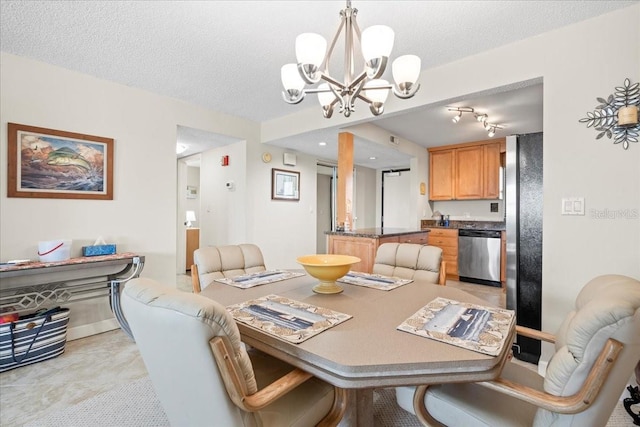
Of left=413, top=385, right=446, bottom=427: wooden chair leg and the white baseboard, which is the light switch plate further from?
the white baseboard

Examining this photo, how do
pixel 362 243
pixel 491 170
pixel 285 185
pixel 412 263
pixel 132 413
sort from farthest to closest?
pixel 491 170 → pixel 285 185 → pixel 362 243 → pixel 412 263 → pixel 132 413

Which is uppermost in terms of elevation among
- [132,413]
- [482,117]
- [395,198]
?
[482,117]

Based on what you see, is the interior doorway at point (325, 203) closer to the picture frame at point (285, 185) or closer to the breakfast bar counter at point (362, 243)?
the picture frame at point (285, 185)

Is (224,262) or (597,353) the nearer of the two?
(597,353)

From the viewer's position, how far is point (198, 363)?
82 centimetres

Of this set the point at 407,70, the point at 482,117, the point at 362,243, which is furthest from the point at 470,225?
the point at 407,70

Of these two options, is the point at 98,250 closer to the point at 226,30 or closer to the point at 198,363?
the point at 226,30

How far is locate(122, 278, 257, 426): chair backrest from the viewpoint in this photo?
0.79 meters

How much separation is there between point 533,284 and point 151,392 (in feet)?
9.13

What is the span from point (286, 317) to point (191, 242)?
4.81 metres

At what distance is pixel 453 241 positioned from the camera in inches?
196

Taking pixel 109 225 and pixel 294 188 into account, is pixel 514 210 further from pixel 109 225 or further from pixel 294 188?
pixel 109 225

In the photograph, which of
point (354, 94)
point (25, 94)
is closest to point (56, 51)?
point (25, 94)

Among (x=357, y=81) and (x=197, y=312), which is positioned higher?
(x=357, y=81)
